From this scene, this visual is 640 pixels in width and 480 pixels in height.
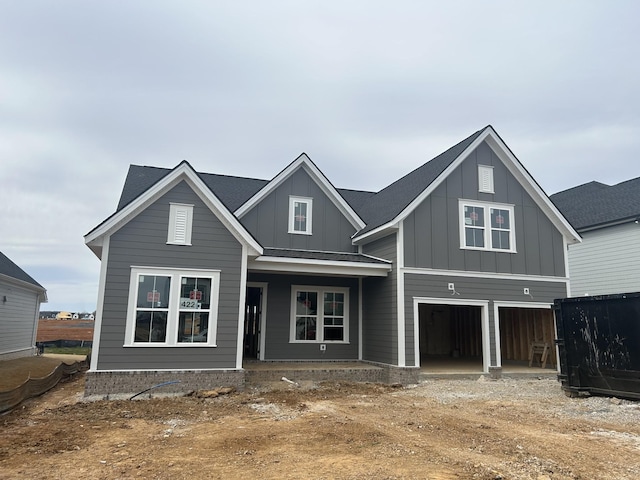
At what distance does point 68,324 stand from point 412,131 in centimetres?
3896

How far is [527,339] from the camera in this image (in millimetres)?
16203

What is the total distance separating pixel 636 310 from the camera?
29.3 ft

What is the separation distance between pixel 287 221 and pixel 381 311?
13.5 feet

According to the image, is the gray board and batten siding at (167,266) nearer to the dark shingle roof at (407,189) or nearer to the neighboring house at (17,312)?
the dark shingle roof at (407,189)

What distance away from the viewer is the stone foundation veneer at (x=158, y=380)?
989cm

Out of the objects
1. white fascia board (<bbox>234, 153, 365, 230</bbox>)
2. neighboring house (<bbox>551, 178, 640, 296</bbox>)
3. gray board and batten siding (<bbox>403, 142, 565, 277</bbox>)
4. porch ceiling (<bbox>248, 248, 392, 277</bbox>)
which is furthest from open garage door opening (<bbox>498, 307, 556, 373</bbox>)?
white fascia board (<bbox>234, 153, 365, 230</bbox>)

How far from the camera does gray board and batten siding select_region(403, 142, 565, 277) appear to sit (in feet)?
43.4

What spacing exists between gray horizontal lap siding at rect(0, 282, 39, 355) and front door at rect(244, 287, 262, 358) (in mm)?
10765

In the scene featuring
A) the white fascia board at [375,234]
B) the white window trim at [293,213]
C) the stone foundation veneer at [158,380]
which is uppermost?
the white window trim at [293,213]

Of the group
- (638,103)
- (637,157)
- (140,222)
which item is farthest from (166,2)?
(637,157)

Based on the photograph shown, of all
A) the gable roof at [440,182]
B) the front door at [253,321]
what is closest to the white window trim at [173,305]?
the front door at [253,321]

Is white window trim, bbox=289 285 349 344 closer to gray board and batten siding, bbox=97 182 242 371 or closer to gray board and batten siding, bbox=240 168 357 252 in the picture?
gray board and batten siding, bbox=240 168 357 252

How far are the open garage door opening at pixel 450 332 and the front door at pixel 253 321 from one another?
21.9 feet

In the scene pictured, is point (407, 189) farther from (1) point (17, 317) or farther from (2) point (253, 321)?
(1) point (17, 317)
